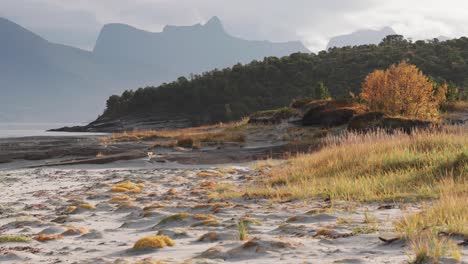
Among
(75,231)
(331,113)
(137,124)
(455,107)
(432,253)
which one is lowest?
(75,231)

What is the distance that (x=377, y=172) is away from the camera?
11.9 m

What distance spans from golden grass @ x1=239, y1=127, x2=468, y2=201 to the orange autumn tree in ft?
48.9

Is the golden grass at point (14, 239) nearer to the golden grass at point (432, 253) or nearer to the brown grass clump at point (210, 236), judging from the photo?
the brown grass clump at point (210, 236)

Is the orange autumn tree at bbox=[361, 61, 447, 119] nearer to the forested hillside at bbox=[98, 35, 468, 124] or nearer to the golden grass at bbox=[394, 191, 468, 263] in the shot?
the golden grass at bbox=[394, 191, 468, 263]

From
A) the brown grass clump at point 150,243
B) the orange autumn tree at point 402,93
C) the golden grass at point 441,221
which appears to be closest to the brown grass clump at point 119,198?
the brown grass clump at point 150,243

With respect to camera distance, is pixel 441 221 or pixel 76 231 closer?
pixel 441 221

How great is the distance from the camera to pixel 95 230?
7.35m

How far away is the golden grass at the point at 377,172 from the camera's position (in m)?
9.52

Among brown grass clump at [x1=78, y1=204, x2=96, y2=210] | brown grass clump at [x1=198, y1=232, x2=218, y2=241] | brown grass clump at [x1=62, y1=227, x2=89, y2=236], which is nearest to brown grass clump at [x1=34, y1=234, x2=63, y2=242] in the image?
brown grass clump at [x1=62, y1=227, x2=89, y2=236]

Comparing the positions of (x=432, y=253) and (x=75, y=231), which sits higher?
(x=432, y=253)

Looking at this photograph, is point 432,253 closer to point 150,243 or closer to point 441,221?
point 441,221

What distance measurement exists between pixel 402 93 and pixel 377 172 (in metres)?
19.6

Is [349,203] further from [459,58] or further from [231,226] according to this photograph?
[459,58]

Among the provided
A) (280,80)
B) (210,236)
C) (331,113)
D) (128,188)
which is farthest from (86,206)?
Result: (280,80)
